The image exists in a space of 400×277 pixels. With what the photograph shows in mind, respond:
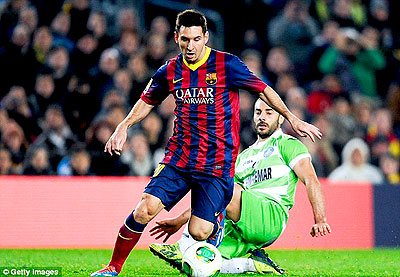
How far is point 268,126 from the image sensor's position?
24.6 ft

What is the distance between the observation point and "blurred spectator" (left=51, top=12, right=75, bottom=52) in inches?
472

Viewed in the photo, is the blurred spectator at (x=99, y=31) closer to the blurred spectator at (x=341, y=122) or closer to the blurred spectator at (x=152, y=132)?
the blurred spectator at (x=152, y=132)

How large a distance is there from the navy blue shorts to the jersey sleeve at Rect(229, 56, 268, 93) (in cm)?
76

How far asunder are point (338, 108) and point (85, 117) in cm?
423

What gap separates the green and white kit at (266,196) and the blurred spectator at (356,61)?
258 inches

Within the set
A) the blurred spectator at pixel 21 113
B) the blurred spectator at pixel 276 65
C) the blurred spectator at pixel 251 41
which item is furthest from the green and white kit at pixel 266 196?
the blurred spectator at pixel 251 41

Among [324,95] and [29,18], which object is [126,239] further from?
[324,95]

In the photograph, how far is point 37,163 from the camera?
10289 millimetres

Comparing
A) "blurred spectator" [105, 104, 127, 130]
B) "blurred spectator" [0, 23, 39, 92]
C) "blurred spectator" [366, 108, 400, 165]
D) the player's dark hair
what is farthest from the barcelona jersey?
"blurred spectator" [366, 108, 400, 165]

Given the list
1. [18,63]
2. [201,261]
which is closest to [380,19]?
[18,63]

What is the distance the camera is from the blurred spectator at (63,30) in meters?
12.0

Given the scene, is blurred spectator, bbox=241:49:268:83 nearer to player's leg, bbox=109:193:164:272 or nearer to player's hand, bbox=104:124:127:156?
player's hand, bbox=104:124:127:156

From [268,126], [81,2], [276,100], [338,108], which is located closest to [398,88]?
[338,108]

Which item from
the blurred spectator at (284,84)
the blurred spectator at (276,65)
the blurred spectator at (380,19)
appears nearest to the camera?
the blurred spectator at (284,84)
